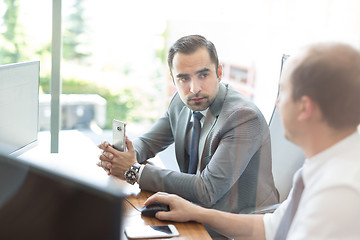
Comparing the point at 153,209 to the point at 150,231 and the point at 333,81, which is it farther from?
the point at 333,81

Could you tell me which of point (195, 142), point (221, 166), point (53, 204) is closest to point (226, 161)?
point (221, 166)

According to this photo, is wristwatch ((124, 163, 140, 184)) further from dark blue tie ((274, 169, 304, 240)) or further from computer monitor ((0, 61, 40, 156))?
dark blue tie ((274, 169, 304, 240))

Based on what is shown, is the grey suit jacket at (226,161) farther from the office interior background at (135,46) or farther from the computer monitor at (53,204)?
the office interior background at (135,46)

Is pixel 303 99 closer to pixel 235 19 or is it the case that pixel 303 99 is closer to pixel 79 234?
pixel 79 234

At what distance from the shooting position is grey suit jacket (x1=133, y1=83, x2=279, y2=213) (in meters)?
1.51

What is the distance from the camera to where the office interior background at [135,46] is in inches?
159

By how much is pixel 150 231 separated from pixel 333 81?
0.62m

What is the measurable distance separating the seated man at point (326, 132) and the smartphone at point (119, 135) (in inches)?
29.8

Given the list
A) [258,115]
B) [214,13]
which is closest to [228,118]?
[258,115]

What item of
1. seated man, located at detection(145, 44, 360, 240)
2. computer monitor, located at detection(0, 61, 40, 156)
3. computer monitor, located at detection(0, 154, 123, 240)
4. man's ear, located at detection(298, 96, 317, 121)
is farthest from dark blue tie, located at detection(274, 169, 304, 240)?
computer monitor, located at detection(0, 61, 40, 156)

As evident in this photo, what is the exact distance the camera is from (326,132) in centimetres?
90

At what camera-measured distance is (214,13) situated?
16.1 feet

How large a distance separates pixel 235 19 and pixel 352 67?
4117 millimetres

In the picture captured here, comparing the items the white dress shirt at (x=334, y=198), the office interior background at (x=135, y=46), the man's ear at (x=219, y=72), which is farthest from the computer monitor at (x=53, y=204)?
the office interior background at (x=135, y=46)
